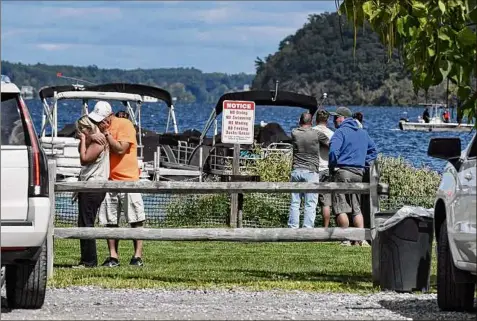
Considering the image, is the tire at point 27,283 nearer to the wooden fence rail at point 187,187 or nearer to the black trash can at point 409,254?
the wooden fence rail at point 187,187

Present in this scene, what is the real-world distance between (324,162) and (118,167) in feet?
19.0

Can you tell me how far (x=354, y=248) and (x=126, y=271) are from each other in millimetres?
4712

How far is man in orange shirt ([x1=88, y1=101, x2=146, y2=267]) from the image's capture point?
15195 millimetres

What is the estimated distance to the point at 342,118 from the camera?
1911cm

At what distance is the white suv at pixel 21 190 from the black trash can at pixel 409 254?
3786 mm

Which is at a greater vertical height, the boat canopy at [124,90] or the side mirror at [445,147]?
the boat canopy at [124,90]

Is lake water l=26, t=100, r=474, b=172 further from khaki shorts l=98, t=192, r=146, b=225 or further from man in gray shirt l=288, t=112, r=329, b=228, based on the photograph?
khaki shorts l=98, t=192, r=146, b=225

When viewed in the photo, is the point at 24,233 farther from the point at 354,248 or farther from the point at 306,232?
the point at 354,248

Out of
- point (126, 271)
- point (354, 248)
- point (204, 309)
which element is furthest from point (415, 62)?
point (354, 248)

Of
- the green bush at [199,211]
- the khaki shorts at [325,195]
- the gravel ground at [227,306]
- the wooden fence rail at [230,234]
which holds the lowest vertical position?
the gravel ground at [227,306]

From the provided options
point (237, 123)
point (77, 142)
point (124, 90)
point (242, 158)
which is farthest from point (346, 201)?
point (124, 90)

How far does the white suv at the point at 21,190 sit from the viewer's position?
10.2 metres

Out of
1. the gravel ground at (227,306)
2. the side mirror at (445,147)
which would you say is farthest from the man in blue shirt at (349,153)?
the side mirror at (445,147)

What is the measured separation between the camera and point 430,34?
39.7 feet
